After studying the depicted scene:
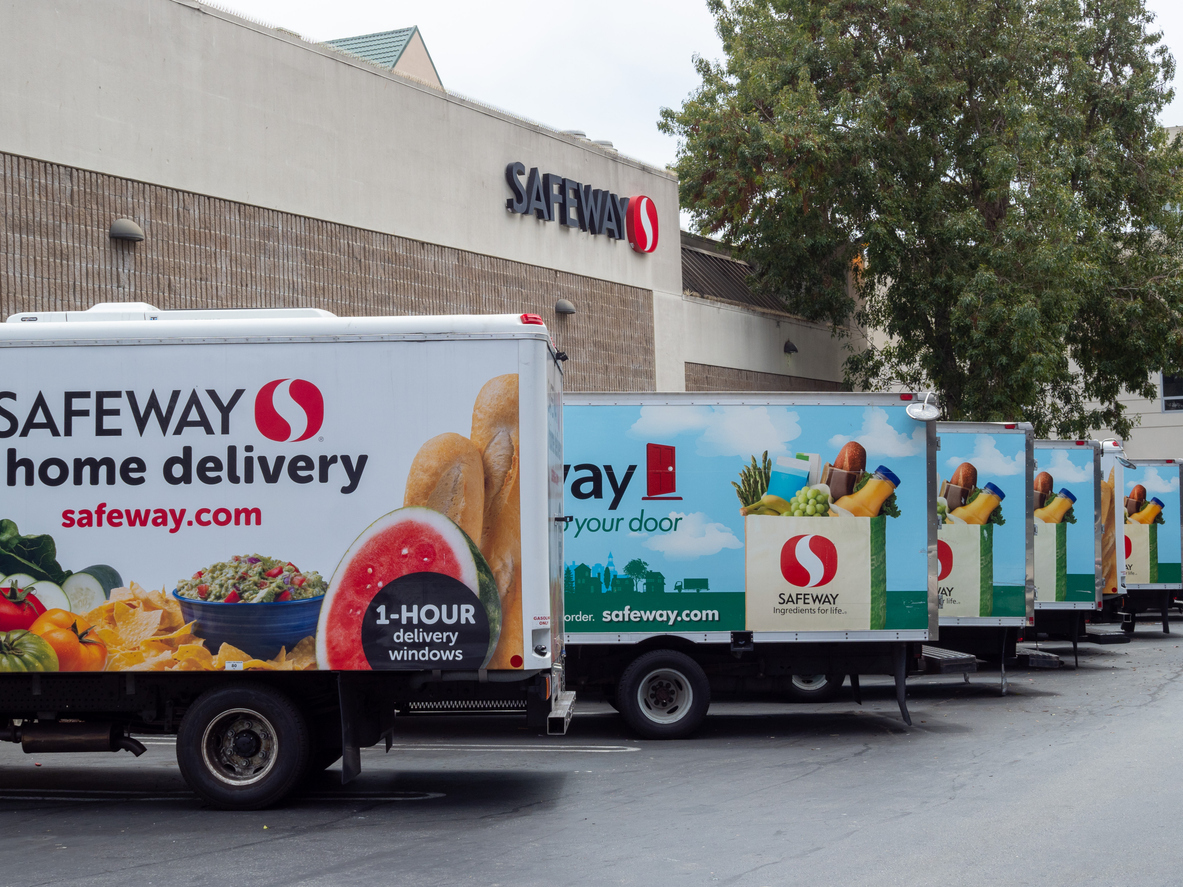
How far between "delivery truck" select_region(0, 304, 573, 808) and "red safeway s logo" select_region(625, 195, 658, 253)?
16.8m

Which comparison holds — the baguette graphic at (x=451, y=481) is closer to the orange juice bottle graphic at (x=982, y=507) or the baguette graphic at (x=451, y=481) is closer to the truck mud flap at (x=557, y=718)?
the truck mud flap at (x=557, y=718)

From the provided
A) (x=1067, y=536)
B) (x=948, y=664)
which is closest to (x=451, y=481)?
(x=948, y=664)

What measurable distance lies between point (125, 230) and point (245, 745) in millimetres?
8835

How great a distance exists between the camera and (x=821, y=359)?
106 feet

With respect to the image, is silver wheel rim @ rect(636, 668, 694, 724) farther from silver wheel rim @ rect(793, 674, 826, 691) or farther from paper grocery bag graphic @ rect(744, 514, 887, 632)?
silver wheel rim @ rect(793, 674, 826, 691)

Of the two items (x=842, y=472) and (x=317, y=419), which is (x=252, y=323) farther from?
(x=842, y=472)

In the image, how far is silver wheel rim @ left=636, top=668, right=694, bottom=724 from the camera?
11.7m

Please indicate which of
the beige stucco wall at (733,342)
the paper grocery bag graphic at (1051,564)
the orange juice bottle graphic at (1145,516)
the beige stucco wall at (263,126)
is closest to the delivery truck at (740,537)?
the paper grocery bag graphic at (1051,564)

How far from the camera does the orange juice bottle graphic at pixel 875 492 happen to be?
467 inches

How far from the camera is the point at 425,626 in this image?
8.36m

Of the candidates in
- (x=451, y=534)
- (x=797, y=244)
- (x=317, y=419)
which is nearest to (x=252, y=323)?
(x=317, y=419)

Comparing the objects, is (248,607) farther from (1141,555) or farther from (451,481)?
(1141,555)

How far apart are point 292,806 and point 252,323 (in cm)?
341

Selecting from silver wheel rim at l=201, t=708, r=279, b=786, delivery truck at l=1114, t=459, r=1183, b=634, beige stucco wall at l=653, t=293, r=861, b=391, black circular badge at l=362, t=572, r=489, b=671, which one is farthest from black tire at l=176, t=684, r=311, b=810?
delivery truck at l=1114, t=459, r=1183, b=634
